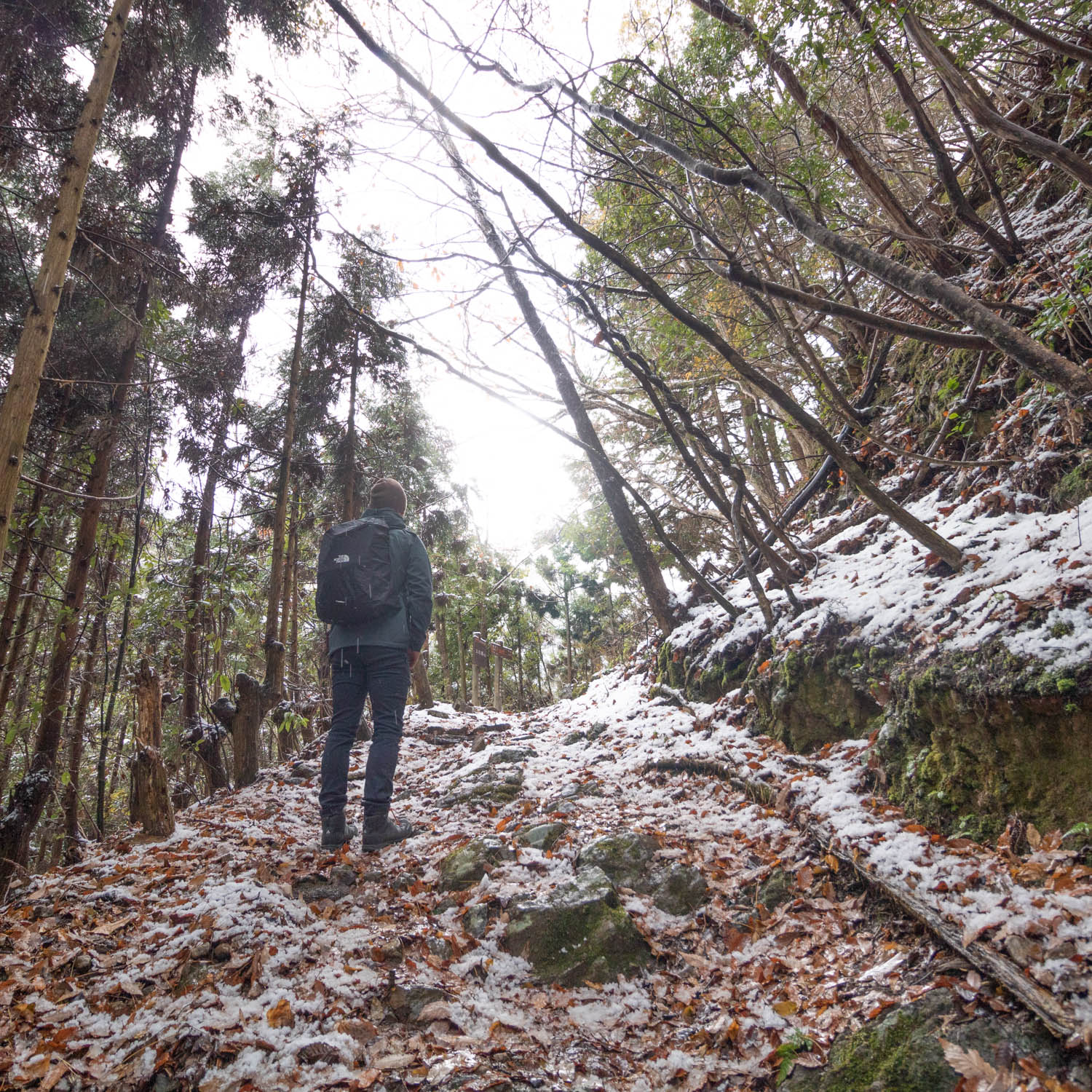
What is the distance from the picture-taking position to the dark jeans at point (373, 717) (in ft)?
13.0

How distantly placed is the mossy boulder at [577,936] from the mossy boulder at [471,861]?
508mm

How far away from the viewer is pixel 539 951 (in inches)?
108

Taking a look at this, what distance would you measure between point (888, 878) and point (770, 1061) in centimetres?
98

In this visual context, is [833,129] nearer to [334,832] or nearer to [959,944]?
[959,944]

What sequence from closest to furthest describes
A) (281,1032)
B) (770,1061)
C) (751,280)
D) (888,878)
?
(770,1061)
(281,1032)
(888,878)
(751,280)

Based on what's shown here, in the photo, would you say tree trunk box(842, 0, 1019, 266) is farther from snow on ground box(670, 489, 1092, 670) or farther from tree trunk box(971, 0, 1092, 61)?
snow on ground box(670, 489, 1092, 670)

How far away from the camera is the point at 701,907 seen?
9.82ft

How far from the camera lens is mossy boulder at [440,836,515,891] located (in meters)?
3.41

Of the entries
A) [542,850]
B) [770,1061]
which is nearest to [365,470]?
[542,850]

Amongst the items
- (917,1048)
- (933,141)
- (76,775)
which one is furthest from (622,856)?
(933,141)

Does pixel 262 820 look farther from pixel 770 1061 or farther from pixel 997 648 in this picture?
pixel 997 648

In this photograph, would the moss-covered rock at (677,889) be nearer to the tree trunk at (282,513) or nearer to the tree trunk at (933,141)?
the tree trunk at (282,513)

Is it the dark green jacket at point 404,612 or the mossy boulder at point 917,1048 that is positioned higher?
the dark green jacket at point 404,612

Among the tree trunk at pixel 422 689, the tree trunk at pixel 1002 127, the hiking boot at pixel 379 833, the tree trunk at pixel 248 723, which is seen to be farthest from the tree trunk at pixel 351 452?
the tree trunk at pixel 1002 127
